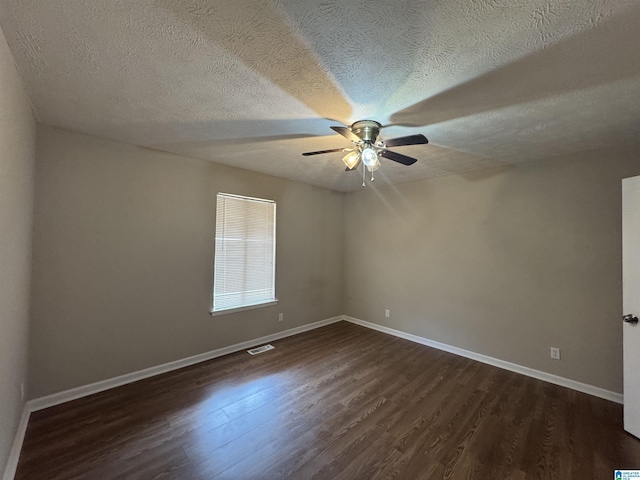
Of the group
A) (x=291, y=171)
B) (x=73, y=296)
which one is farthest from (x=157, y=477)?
(x=291, y=171)

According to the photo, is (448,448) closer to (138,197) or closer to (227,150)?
(227,150)

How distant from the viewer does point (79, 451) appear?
5.94 ft

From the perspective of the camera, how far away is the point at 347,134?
193 centimetres

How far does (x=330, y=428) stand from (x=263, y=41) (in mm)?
2648

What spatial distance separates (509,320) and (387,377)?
1.66 m

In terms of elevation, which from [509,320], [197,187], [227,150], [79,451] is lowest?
[79,451]

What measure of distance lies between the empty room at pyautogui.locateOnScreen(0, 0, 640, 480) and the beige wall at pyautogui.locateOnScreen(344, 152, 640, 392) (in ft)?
0.07

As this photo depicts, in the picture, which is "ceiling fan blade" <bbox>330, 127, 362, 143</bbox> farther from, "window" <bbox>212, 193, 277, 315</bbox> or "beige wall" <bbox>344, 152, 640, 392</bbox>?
"beige wall" <bbox>344, 152, 640, 392</bbox>

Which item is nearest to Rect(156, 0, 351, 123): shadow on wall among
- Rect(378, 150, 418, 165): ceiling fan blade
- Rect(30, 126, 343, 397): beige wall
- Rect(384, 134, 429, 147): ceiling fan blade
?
Rect(384, 134, 429, 147): ceiling fan blade

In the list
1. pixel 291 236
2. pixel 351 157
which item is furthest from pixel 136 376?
pixel 351 157

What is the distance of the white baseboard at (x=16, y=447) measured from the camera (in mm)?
1582

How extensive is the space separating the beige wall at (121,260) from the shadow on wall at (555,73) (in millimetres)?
2555

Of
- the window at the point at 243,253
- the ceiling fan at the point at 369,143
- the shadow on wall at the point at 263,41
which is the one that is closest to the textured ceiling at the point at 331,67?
the shadow on wall at the point at 263,41

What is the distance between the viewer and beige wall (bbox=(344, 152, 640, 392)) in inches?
102
